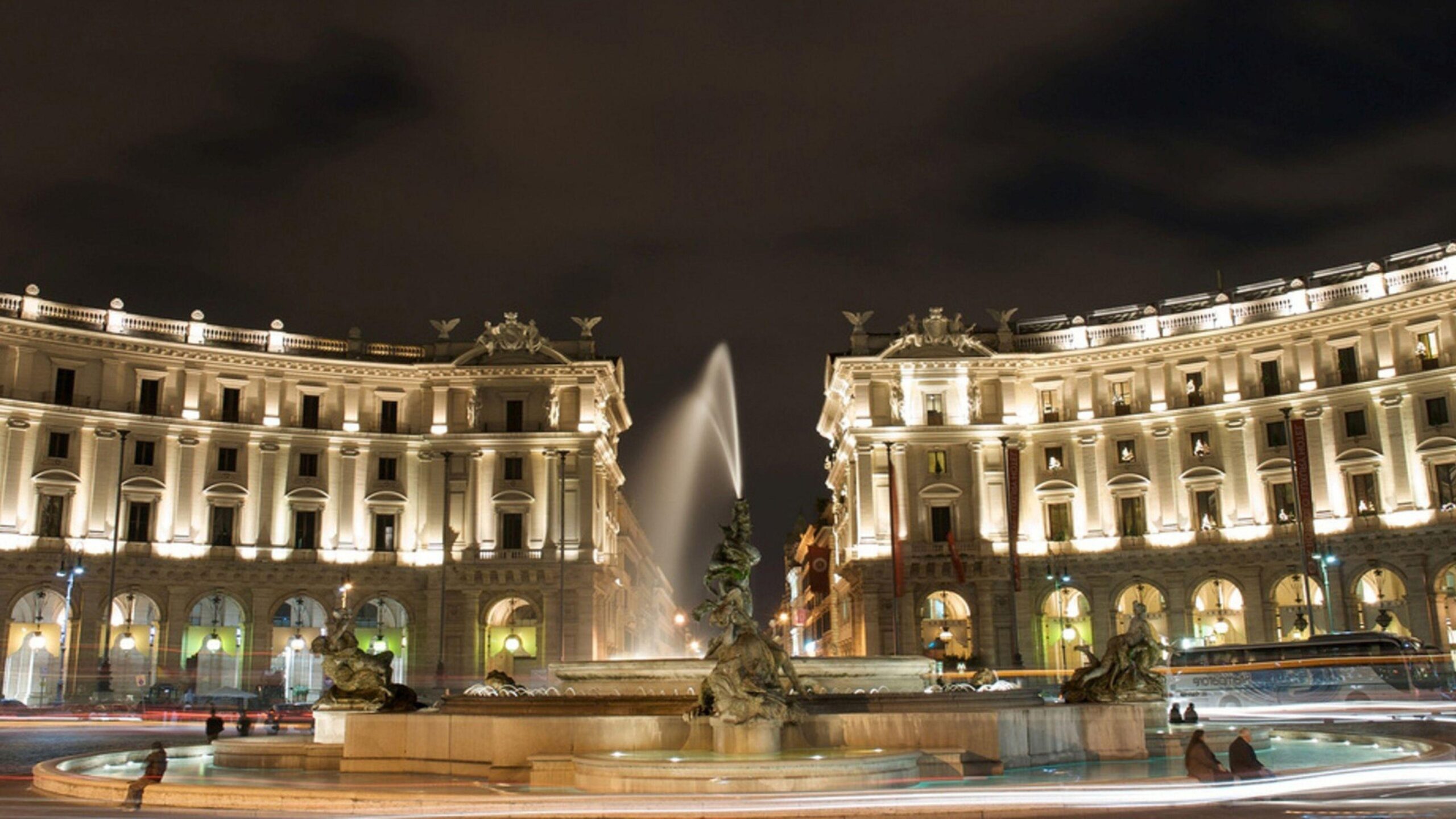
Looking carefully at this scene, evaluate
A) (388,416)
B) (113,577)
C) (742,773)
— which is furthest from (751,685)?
(388,416)

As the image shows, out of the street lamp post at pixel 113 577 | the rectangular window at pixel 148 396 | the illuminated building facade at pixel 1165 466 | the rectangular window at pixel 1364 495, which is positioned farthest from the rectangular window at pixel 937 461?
the street lamp post at pixel 113 577

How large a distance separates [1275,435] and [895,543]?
59.8 feet

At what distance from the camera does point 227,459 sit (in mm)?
64375

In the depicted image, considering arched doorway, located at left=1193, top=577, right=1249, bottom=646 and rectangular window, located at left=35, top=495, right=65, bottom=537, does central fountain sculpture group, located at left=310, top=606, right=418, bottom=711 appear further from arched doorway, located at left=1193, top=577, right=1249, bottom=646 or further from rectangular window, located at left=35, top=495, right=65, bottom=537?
arched doorway, located at left=1193, top=577, right=1249, bottom=646

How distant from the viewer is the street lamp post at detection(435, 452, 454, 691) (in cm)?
6438

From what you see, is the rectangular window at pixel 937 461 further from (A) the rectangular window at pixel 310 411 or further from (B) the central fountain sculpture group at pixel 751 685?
(B) the central fountain sculpture group at pixel 751 685

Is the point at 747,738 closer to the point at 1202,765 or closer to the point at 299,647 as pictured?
the point at 1202,765

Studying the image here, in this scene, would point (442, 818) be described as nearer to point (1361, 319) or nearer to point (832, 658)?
point (832, 658)

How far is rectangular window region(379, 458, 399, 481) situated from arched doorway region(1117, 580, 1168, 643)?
36.1 meters

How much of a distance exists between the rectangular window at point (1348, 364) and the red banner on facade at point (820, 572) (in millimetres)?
50664

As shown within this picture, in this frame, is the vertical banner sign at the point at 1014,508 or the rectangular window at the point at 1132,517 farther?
the rectangular window at the point at 1132,517

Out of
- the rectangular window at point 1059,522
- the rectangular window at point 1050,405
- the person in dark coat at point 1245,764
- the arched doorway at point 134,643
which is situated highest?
the rectangular window at point 1050,405

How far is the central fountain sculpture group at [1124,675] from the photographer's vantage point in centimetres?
2481

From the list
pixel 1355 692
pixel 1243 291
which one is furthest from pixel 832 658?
pixel 1243 291
